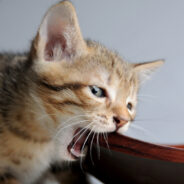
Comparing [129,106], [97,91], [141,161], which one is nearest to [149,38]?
[129,106]

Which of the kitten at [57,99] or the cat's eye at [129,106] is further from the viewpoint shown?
the cat's eye at [129,106]

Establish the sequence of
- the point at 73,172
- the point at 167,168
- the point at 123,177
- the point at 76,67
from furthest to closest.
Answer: the point at 73,172, the point at 76,67, the point at 123,177, the point at 167,168

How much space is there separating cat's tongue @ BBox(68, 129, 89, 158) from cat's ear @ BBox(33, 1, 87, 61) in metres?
0.22

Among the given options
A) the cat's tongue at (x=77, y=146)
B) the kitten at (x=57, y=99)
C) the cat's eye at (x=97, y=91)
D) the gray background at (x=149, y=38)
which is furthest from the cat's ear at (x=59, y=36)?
the gray background at (x=149, y=38)

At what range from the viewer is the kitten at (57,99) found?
2.46 feet

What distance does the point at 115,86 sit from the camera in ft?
2.66

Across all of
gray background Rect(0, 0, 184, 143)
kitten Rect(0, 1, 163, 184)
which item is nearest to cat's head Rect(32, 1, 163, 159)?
kitten Rect(0, 1, 163, 184)

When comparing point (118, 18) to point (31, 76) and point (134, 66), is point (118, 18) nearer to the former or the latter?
point (134, 66)

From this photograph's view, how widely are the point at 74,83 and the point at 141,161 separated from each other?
273 millimetres

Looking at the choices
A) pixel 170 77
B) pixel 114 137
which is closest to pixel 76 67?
pixel 114 137

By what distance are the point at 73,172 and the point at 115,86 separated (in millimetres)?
339

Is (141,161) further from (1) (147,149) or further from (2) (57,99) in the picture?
(2) (57,99)

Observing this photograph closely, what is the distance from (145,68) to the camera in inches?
39.8

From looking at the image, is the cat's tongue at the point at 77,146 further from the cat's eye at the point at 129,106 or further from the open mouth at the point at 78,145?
the cat's eye at the point at 129,106
